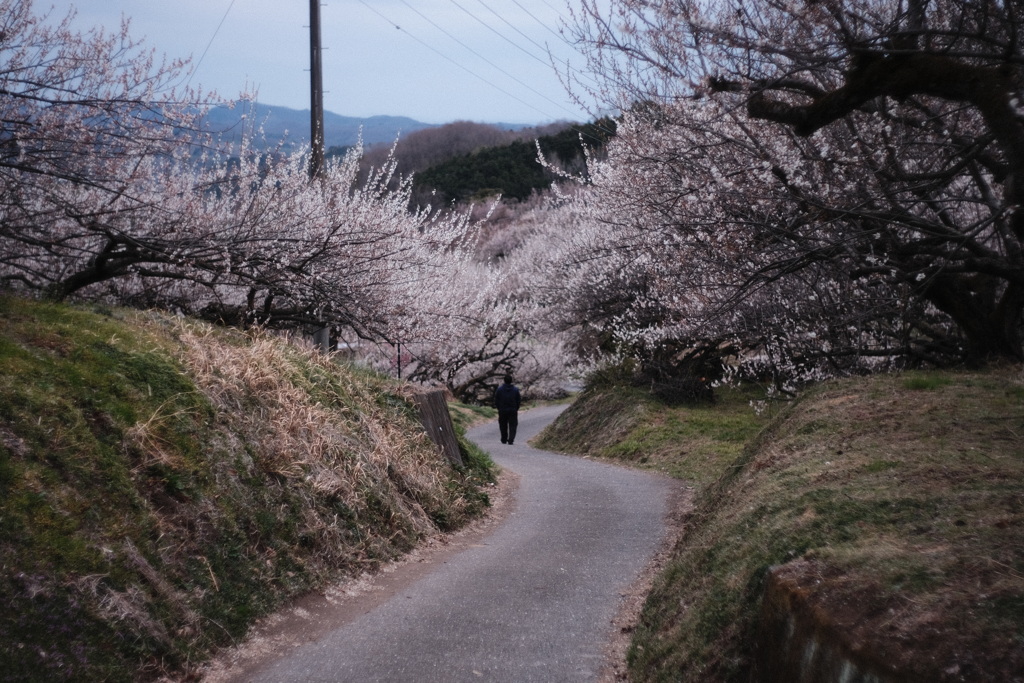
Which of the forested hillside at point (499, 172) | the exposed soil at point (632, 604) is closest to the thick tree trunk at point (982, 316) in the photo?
the exposed soil at point (632, 604)

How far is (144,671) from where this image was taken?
5.93m

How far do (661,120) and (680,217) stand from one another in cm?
117

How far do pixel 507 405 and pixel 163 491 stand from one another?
14868mm

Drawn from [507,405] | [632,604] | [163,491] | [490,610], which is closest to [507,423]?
[507,405]

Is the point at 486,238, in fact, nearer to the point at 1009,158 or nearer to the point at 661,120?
the point at 661,120

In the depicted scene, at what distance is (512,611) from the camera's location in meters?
8.30

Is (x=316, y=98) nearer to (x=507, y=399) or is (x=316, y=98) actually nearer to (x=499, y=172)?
(x=507, y=399)

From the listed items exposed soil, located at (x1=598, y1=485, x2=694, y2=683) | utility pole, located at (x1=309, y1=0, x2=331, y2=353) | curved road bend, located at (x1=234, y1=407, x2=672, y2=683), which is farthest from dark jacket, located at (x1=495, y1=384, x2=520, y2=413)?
exposed soil, located at (x1=598, y1=485, x2=694, y2=683)

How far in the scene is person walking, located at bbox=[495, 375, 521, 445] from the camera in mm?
21734

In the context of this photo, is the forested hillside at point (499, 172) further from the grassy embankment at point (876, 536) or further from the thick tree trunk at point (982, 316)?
the grassy embankment at point (876, 536)

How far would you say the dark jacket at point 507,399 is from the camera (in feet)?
71.3

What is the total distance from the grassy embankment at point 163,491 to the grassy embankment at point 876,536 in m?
3.25

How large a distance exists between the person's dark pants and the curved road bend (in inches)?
322

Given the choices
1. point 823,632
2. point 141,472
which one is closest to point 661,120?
point 141,472
